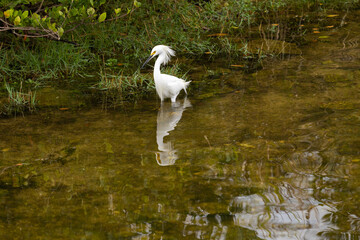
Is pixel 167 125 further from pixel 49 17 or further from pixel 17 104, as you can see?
pixel 49 17

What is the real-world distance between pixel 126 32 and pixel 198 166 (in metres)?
4.50

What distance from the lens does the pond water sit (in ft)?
10.2

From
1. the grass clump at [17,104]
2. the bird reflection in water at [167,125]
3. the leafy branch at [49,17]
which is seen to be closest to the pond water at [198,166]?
the bird reflection in water at [167,125]

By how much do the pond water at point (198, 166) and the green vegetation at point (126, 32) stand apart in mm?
1198

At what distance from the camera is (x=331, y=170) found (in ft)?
12.1

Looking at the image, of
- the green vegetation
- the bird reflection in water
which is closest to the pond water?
the bird reflection in water

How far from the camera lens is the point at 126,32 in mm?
7910

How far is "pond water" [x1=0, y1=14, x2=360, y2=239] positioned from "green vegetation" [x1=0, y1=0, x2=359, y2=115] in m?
1.20

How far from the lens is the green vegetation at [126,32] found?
20.1 ft

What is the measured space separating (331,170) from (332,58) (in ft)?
10.9

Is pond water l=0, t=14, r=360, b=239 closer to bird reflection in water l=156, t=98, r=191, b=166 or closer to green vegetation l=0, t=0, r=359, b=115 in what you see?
bird reflection in water l=156, t=98, r=191, b=166

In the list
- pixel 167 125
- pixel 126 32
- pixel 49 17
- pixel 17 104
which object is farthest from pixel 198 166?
pixel 126 32

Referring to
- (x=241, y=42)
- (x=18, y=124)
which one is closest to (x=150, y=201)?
(x=18, y=124)

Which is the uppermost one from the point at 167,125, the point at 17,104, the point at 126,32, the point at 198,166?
the point at 126,32
